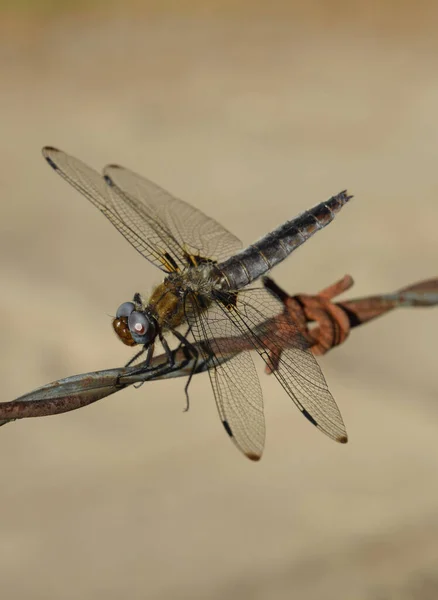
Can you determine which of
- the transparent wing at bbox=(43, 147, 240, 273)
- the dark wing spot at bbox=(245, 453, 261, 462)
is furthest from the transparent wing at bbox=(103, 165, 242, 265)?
the dark wing spot at bbox=(245, 453, 261, 462)

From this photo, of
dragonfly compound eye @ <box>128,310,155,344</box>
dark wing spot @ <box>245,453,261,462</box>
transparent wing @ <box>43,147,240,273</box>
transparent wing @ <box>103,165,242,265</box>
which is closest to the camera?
dark wing spot @ <box>245,453,261,462</box>

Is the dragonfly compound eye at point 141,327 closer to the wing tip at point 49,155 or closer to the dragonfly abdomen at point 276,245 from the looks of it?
the dragonfly abdomen at point 276,245

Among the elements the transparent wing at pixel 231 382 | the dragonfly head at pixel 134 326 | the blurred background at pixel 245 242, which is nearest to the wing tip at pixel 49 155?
the dragonfly head at pixel 134 326

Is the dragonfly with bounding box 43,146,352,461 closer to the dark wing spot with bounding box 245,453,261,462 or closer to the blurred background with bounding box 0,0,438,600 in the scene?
the dark wing spot with bounding box 245,453,261,462

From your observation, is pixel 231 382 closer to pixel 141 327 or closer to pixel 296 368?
pixel 296 368

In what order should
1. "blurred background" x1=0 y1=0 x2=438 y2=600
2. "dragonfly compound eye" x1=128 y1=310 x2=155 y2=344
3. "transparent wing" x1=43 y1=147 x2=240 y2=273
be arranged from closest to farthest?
1. "dragonfly compound eye" x1=128 y1=310 x2=155 y2=344
2. "transparent wing" x1=43 y1=147 x2=240 y2=273
3. "blurred background" x1=0 y1=0 x2=438 y2=600

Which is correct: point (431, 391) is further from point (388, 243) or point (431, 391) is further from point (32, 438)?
point (32, 438)
